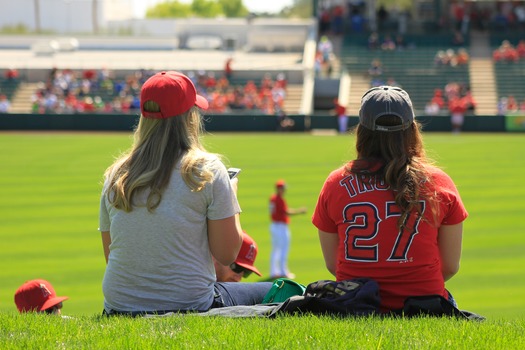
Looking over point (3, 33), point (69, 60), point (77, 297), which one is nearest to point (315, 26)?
point (69, 60)

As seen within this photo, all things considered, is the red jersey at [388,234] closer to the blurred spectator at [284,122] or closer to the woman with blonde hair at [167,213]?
the woman with blonde hair at [167,213]

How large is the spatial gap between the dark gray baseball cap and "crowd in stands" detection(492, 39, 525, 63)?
45.4m

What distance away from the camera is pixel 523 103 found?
4300 centimetres

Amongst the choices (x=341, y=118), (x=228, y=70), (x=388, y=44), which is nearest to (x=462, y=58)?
(x=388, y=44)

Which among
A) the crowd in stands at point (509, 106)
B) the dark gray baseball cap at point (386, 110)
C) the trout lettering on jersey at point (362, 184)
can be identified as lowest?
the crowd in stands at point (509, 106)

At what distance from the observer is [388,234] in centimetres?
446

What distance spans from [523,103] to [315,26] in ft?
53.2

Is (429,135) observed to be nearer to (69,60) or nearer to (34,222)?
(34,222)

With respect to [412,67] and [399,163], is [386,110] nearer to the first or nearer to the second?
[399,163]

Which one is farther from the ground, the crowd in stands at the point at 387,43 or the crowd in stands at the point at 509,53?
the crowd in stands at the point at 387,43

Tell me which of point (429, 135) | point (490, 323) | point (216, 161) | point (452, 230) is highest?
point (216, 161)

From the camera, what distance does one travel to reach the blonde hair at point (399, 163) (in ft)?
14.5

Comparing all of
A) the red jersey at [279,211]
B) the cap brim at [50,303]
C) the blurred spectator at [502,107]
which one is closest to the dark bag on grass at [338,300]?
the cap brim at [50,303]

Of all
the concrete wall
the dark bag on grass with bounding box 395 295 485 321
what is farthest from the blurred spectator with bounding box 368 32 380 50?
the dark bag on grass with bounding box 395 295 485 321
